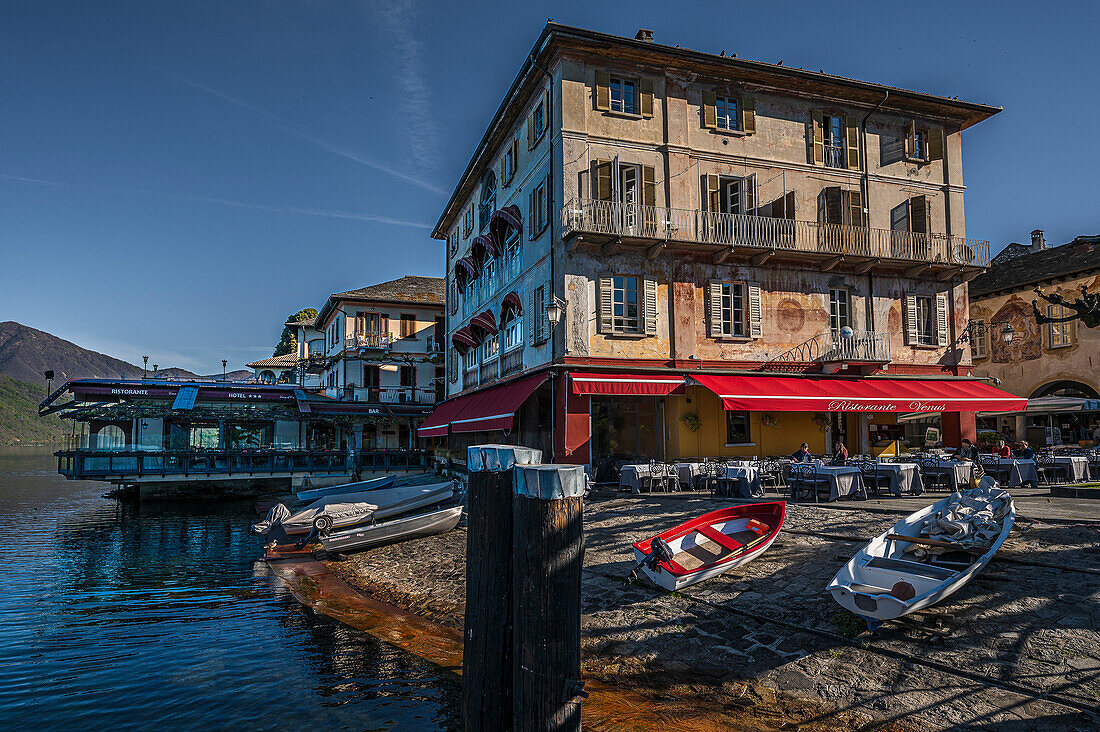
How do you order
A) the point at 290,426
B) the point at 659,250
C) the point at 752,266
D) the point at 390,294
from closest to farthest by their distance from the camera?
the point at 659,250
the point at 752,266
the point at 290,426
the point at 390,294

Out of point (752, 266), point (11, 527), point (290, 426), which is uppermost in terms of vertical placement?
point (752, 266)

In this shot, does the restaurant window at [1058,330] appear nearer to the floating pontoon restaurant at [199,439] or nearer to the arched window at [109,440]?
the floating pontoon restaurant at [199,439]

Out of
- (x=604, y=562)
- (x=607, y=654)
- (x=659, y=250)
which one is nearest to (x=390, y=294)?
(x=659, y=250)

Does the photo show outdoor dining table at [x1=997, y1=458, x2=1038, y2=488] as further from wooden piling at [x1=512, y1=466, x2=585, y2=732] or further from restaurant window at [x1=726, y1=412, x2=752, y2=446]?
wooden piling at [x1=512, y1=466, x2=585, y2=732]

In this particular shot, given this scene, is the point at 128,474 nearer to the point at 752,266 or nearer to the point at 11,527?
the point at 11,527

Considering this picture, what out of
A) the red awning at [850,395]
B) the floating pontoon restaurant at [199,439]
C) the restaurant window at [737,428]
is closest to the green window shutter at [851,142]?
the red awning at [850,395]

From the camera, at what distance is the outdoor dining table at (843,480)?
15055 mm

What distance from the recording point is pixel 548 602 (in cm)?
493

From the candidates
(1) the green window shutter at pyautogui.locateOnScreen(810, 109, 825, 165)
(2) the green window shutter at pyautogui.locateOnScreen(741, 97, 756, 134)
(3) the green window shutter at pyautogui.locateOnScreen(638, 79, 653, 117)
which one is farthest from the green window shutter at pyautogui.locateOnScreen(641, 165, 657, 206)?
(1) the green window shutter at pyautogui.locateOnScreen(810, 109, 825, 165)

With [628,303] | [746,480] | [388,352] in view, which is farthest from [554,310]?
[388,352]

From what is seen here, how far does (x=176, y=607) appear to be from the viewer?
13289mm

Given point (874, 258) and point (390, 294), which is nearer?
point (874, 258)

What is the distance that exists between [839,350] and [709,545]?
13730 millimetres

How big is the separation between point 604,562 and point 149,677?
7384 mm
